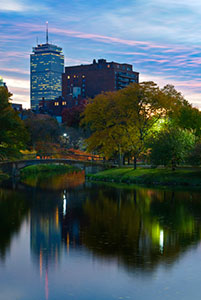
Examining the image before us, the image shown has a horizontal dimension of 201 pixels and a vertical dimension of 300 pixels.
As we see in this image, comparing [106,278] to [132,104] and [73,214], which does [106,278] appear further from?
[132,104]

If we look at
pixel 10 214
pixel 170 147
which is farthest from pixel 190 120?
pixel 10 214

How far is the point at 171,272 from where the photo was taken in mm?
23453

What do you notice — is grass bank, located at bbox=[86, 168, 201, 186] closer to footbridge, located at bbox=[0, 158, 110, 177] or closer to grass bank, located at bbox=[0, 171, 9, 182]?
footbridge, located at bbox=[0, 158, 110, 177]

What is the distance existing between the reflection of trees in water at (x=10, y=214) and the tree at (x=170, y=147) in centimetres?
2422

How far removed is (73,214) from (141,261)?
18.6 m

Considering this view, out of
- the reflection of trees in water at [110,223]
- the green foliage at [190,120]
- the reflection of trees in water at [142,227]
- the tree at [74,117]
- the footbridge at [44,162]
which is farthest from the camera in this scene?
the tree at [74,117]

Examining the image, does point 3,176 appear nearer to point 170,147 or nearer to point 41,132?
point 170,147

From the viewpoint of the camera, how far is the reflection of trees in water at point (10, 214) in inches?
1234

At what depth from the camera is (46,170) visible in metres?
117

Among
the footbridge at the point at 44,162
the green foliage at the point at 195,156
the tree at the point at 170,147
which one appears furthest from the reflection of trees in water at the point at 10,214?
the footbridge at the point at 44,162

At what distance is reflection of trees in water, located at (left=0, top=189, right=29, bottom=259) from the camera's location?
103 feet

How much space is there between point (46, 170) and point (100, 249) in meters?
89.9

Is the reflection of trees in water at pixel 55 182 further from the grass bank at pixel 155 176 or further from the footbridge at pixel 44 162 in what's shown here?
the grass bank at pixel 155 176

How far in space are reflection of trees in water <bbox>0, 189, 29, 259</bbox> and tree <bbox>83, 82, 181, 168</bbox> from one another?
28.2m
